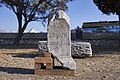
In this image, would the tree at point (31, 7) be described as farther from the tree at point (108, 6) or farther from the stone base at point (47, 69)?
the stone base at point (47, 69)

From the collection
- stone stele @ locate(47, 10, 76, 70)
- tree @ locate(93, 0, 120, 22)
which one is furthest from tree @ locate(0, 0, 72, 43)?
stone stele @ locate(47, 10, 76, 70)

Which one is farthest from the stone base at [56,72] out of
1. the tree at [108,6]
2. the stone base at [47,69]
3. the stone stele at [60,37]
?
the tree at [108,6]

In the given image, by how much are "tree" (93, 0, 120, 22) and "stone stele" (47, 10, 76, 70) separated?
505 inches

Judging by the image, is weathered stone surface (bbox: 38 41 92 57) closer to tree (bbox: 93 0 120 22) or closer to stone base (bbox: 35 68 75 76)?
stone base (bbox: 35 68 75 76)

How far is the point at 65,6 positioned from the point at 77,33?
5.13 m

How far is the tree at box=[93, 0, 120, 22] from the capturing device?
73.5 ft

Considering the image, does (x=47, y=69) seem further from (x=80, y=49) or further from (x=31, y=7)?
(x=31, y=7)

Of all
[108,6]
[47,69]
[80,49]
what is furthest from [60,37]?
[108,6]

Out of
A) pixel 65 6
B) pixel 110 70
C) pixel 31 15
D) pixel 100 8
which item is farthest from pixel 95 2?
pixel 110 70

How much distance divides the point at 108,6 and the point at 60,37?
52.2 feet

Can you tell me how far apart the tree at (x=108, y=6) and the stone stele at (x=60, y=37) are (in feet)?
42.1

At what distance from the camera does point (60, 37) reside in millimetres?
9453

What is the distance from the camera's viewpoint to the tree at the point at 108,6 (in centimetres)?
2240

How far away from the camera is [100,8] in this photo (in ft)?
90.7
